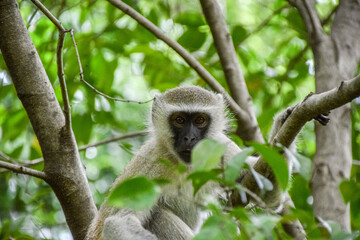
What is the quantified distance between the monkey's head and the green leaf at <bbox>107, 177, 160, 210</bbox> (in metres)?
2.90

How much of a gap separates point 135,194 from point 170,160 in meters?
3.18

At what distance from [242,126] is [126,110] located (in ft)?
13.4

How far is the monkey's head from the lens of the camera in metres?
4.96

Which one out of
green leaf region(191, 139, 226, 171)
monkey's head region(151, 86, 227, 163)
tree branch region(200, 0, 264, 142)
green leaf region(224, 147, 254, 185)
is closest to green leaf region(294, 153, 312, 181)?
green leaf region(224, 147, 254, 185)

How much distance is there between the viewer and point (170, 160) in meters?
5.04

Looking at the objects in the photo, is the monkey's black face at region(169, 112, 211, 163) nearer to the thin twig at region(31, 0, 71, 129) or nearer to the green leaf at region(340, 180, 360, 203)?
the thin twig at region(31, 0, 71, 129)

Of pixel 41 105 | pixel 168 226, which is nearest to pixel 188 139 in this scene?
pixel 168 226

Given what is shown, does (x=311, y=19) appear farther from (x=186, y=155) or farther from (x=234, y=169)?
(x=234, y=169)

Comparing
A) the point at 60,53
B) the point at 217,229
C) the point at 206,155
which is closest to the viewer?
the point at 217,229

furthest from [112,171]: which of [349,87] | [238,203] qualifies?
[349,87]

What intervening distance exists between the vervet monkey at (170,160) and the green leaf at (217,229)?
237 cm

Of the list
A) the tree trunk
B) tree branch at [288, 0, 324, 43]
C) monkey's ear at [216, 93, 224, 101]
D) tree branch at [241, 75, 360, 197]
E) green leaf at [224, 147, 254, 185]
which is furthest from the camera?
monkey's ear at [216, 93, 224, 101]

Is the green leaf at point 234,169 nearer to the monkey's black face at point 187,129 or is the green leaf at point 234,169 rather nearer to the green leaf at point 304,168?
the green leaf at point 304,168

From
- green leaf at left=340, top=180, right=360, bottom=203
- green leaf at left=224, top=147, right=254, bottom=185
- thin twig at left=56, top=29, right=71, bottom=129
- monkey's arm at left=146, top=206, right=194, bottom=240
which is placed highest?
thin twig at left=56, top=29, right=71, bottom=129
